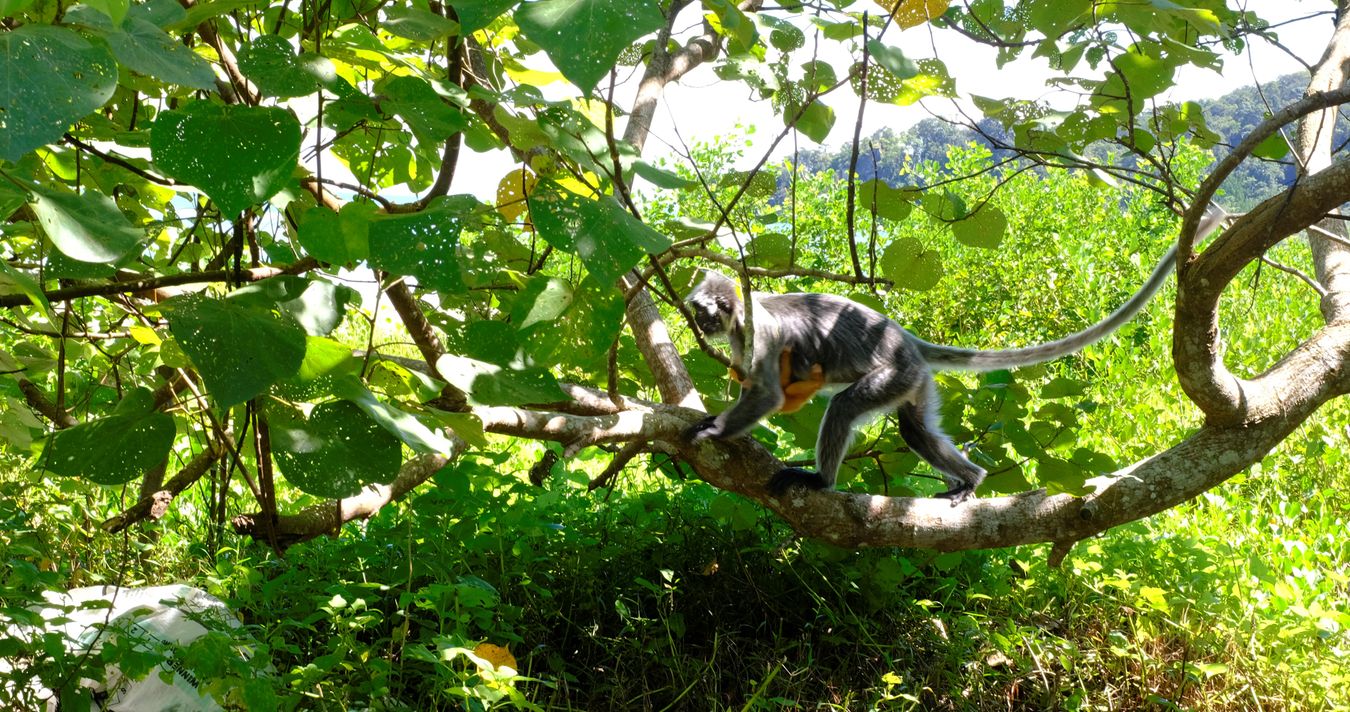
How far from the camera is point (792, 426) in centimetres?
307

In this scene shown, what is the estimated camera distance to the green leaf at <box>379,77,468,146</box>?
0.94 metres

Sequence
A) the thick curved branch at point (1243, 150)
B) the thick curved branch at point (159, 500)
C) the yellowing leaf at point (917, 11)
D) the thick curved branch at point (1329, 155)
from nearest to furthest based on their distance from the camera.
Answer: the yellowing leaf at point (917, 11) < the thick curved branch at point (1243, 150) < the thick curved branch at point (159, 500) < the thick curved branch at point (1329, 155)

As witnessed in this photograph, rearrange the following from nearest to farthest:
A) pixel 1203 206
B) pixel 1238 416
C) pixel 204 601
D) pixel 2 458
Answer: pixel 1203 206, pixel 1238 416, pixel 204 601, pixel 2 458

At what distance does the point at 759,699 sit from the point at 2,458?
3.10 meters

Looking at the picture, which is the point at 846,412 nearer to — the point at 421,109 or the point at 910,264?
the point at 910,264

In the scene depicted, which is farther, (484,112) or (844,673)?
(844,673)

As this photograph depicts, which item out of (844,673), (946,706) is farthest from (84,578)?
(946,706)

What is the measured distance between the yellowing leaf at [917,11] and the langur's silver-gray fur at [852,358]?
4.70 feet

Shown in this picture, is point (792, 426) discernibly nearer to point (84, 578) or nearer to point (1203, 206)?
point (1203, 206)

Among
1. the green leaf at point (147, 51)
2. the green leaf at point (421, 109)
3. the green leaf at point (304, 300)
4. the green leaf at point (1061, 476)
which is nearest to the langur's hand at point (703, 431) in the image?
the green leaf at point (1061, 476)

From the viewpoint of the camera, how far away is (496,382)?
113cm

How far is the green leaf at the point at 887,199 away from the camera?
2061 millimetres

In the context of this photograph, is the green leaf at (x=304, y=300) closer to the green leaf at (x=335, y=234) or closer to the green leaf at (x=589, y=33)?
the green leaf at (x=335, y=234)

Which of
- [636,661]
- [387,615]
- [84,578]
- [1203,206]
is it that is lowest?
[636,661]
